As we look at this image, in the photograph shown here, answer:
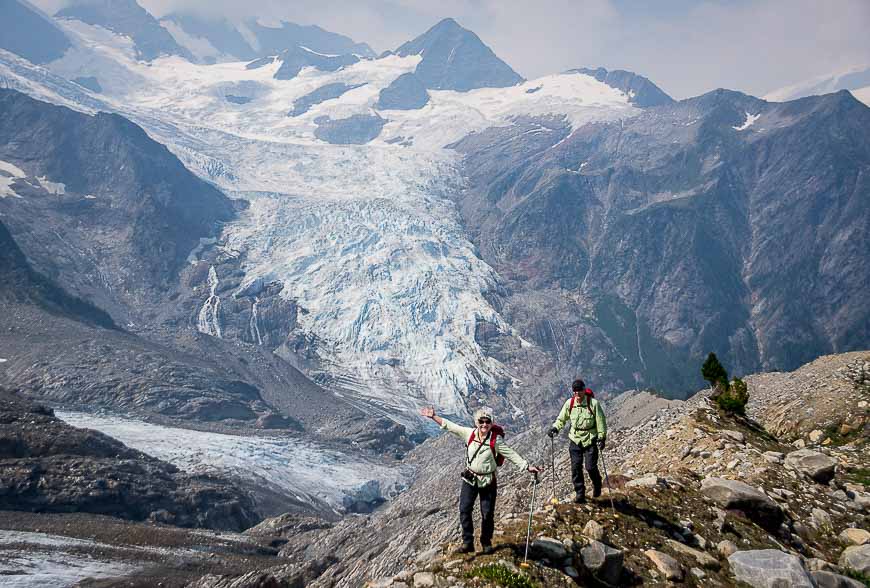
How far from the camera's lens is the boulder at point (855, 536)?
47.5 feet

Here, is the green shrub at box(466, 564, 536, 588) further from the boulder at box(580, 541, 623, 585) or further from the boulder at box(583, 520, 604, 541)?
the boulder at box(583, 520, 604, 541)

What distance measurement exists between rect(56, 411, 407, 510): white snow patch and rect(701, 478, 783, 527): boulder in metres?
75.9

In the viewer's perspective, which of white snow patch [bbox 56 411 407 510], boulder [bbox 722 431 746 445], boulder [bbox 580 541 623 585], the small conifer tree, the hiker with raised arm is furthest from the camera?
white snow patch [bbox 56 411 407 510]

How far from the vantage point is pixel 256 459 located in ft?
298

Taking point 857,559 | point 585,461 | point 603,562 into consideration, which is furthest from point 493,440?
point 857,559

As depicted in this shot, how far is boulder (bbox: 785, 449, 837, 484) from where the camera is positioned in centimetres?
1738

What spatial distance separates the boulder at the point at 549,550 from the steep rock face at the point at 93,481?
56511 mm

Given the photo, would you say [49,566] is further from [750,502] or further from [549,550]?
[750,502]

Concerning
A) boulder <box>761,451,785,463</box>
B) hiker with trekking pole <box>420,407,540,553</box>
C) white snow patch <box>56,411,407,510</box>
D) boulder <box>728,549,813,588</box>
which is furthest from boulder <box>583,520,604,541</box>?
white snow patch <box>56,411,407,510</box>

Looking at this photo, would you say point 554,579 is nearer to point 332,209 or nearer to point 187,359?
point 187,359

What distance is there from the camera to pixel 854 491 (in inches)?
673

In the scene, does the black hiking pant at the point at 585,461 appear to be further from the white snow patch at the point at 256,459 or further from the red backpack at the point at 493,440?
the white snow patch at the point at 256,459

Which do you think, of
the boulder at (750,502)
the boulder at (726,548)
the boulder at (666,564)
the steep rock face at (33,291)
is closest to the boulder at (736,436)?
the boulder at (750,502)

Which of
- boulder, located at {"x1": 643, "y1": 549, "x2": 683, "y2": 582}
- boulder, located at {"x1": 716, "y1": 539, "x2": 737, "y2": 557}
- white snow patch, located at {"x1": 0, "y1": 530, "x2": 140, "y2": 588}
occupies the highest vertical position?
boulder, located at {"x1": 643, "y1": 549, "x2": 683, "y2": 582}
